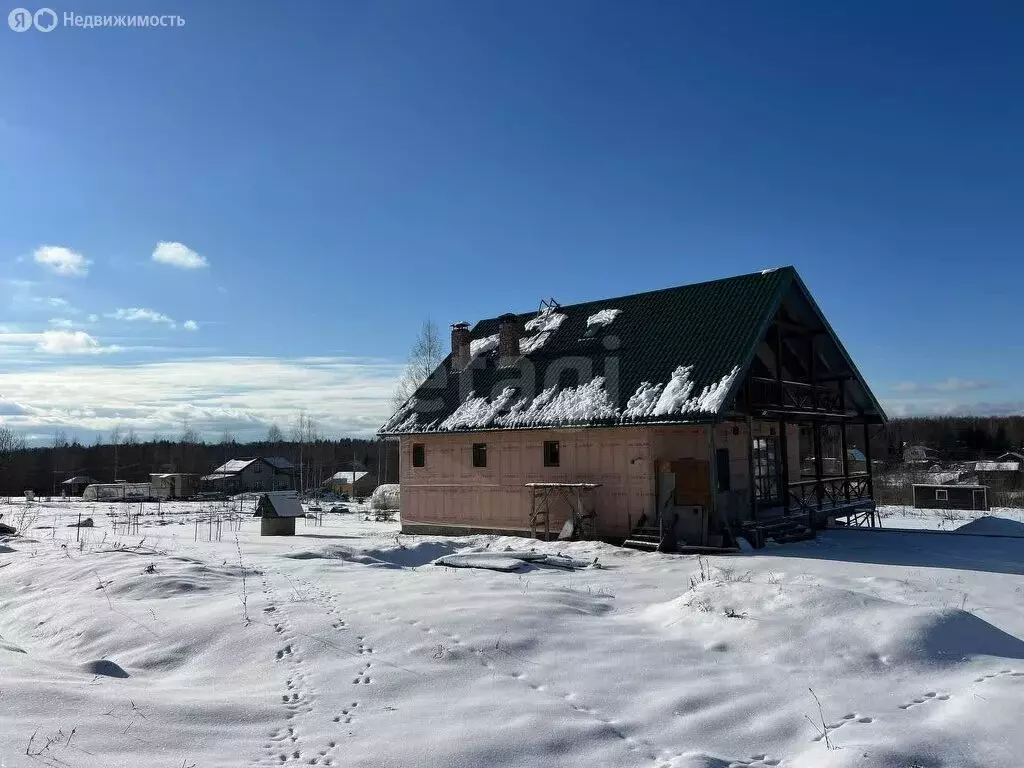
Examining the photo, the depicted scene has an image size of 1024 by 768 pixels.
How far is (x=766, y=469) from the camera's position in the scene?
Result: 73.0 ft

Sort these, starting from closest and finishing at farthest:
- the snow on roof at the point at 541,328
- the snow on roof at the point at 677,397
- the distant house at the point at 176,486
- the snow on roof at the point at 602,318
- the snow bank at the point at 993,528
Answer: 1. the snow on roof at the point at 677,397
2. the snow bank at the point at 993,528
3. the snow on roof at the point at 602,318
4. the snow on roof at the point at 541,328
5. the distant house at the point at 176,486

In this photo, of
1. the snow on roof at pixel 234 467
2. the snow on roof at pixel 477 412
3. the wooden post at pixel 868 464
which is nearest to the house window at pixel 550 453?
the snow on roof at pixel 477 412

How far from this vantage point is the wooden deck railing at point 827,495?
20909 millimetres

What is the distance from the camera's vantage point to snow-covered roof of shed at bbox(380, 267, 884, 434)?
1828cm

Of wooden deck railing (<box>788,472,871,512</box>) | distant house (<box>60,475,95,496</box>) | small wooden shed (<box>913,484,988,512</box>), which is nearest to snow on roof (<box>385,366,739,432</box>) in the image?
wooden deck railing (<box>788,472,871,512</box>)

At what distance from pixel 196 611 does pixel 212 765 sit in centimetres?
512

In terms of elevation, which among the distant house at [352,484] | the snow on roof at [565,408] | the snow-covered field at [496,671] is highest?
the snow on roof at [565,408]

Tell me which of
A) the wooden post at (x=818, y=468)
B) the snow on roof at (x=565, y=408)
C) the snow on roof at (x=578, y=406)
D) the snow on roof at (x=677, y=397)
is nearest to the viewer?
the snow on roof at (x=677, y=397)

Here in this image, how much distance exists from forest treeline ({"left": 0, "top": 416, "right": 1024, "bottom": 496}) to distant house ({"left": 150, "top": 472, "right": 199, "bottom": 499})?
15858mm

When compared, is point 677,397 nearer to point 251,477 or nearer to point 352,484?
point 352,484

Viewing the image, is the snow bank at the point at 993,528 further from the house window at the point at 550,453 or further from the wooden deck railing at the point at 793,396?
the house window at the point at 550,453

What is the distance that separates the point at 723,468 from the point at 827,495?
5.95 metres

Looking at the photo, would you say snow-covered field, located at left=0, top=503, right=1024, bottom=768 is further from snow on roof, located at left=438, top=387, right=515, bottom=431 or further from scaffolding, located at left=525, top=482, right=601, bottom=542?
snow on roof, located at left=438, top=387, right=515, bottom=431

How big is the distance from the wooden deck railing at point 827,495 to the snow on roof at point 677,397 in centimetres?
476
